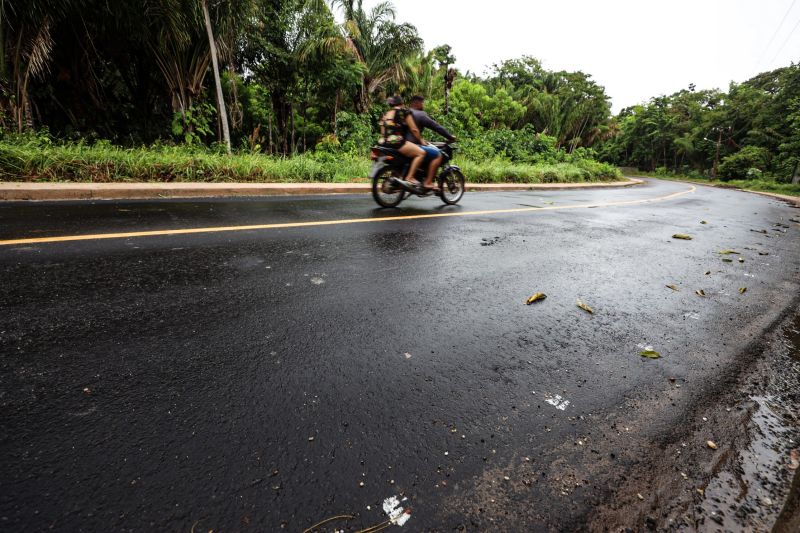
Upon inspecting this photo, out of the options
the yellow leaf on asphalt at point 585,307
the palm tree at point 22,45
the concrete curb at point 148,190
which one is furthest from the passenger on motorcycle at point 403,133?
the palm tree at point 22,45

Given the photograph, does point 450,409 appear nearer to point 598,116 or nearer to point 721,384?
point 721,384

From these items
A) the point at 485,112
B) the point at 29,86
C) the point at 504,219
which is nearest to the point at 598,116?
the point at 485,112

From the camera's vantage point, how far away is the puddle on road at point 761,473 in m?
1.22

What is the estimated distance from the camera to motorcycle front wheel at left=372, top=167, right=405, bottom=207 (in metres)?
6.61

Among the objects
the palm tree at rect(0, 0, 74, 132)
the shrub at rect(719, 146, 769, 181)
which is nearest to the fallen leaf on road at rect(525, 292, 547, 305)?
the palm tree at rect(0, 0, 74, 132)

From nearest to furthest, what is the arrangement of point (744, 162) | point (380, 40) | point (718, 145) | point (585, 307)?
point (585, 307), point (380, 40), point (744, 162), point (718, 145)

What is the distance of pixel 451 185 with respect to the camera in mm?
7668

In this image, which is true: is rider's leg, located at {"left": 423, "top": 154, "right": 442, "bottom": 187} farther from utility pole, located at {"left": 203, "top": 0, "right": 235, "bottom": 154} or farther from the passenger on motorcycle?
utility pole, located at {"left": 203, "top": 0, "right": 235, "bottom": 154}

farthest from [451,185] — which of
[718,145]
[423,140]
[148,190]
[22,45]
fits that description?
[718,145]

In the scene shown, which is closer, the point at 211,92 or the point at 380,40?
the point at 211,92

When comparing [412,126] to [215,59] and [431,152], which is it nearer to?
[431,152]

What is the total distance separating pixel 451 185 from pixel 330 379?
6.48m

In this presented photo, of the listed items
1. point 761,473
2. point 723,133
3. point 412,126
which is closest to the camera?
point 761,473

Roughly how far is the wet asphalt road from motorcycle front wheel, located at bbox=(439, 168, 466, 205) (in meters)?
3.92
